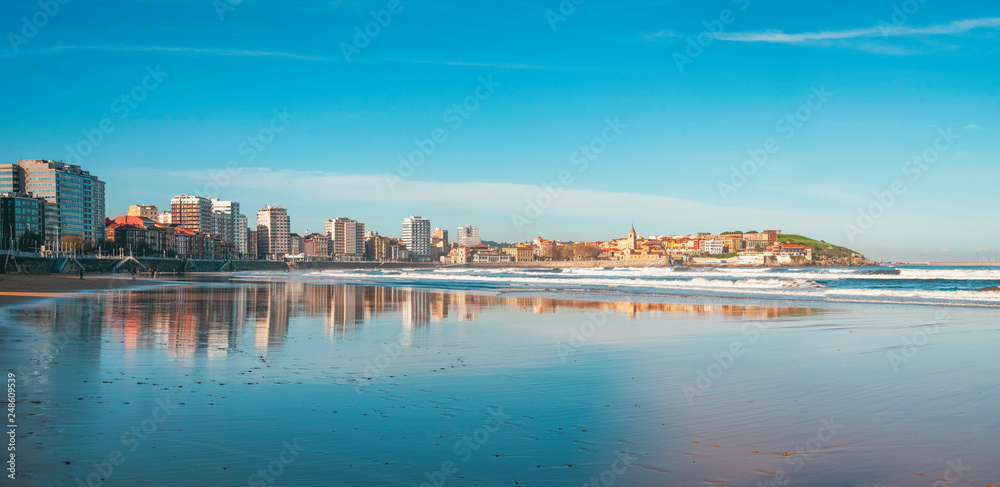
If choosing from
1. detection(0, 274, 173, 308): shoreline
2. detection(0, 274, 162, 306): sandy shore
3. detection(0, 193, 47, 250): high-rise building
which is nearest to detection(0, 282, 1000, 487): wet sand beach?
detection(0, 274, 173, 308): shoreline

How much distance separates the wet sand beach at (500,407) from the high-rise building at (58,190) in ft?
462

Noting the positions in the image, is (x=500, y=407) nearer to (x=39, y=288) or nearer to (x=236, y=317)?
(x=236, y=317)

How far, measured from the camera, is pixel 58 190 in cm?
13150

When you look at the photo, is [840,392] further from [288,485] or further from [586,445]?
[288,485]

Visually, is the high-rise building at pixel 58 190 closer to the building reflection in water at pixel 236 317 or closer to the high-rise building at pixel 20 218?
the high-rise building at pixel 20 218

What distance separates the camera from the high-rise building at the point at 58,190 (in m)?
130

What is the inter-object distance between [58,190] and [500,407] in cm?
15557

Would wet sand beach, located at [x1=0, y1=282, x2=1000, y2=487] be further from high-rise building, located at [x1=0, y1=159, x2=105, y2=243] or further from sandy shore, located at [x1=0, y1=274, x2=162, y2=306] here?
high-rise building, located at [x1=0, y1=159, x2=105, y2=243]

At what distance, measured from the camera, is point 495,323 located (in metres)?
16.1

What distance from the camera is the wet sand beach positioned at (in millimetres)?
4672

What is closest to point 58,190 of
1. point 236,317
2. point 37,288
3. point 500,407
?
point 37,288

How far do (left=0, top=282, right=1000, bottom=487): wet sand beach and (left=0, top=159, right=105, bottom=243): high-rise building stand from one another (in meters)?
141

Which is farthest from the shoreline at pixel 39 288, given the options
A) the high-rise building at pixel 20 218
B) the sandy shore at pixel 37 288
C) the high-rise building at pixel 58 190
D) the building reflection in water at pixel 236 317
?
the high-rise building at pixel 58 190

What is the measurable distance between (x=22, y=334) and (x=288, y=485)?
11.2 m
